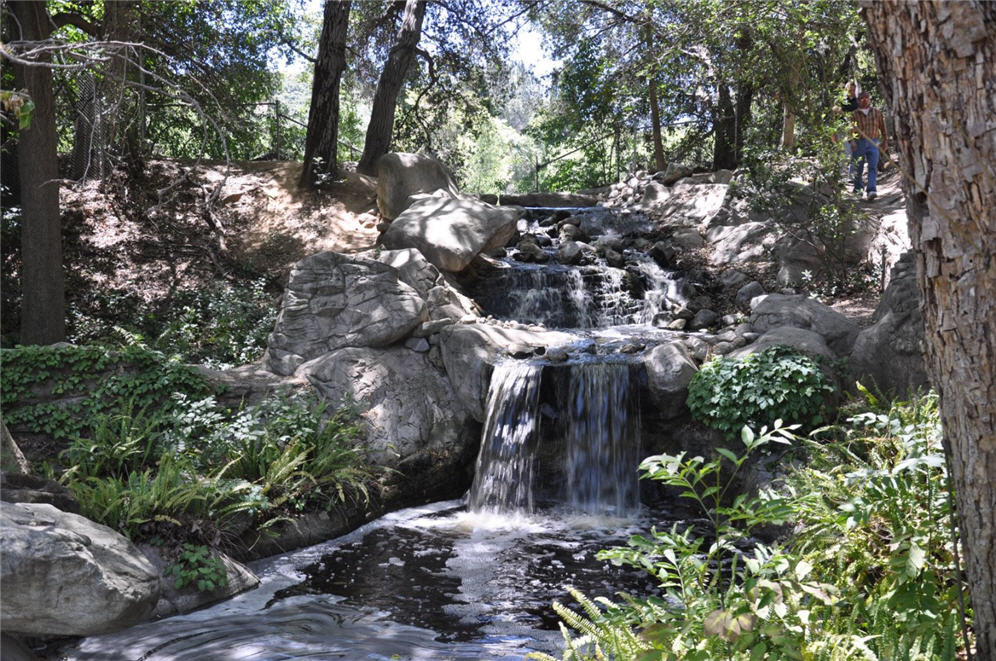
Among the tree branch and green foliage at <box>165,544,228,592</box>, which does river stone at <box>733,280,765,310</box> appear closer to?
green foliage at <box>165,544,228,592</box>

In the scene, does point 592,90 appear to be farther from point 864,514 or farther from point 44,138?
point 864,514

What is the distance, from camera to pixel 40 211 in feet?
31.6

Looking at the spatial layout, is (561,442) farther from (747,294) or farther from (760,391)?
(747,294)

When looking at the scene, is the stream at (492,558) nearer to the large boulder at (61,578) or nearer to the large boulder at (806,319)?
the large boulder at (61,578)

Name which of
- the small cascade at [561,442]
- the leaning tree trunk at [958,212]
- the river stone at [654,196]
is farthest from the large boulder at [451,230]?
the leaning tree trunk at [958,212]

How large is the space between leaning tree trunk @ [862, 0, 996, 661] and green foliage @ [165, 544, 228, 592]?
15.8 feet

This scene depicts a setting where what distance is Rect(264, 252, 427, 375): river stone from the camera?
9.05 m

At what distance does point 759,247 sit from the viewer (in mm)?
12648

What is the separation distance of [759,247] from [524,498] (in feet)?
22.2

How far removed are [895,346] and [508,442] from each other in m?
3.99

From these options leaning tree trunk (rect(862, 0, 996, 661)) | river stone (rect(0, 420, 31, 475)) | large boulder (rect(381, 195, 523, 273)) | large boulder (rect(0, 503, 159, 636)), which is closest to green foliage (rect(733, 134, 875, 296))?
large boulder (rect(381, 195, 523, 273))

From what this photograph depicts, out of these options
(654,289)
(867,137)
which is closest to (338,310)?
(654,289)

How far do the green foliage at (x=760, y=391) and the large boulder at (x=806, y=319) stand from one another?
93 cm

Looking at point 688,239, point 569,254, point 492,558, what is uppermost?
point 688,239
